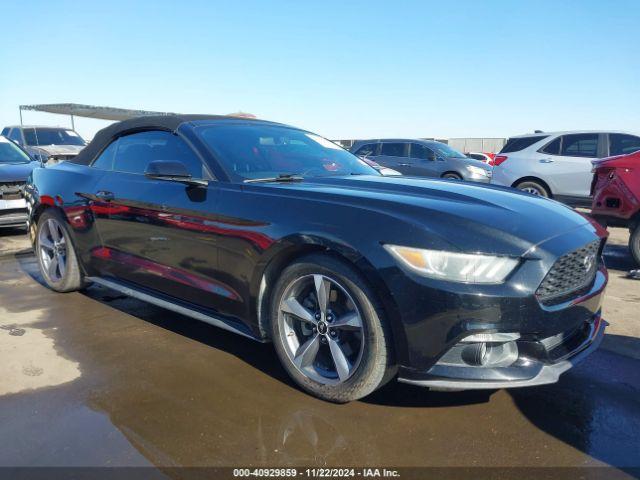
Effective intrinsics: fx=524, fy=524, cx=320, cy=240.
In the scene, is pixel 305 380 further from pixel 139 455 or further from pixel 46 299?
pixel 46 299

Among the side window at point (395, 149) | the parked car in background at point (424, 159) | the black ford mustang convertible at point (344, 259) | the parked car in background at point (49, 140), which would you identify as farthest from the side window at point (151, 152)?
the parked car in background at point (49, 140)

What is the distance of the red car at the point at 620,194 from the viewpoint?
588cm

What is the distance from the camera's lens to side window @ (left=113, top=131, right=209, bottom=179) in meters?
3.42

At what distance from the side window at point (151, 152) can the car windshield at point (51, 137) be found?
39.6ft

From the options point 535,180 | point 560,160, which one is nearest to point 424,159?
point 535,180

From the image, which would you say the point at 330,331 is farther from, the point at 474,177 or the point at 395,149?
the point at 395,149

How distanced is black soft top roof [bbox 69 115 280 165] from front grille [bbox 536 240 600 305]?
2.46m

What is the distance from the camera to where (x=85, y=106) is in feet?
89.7

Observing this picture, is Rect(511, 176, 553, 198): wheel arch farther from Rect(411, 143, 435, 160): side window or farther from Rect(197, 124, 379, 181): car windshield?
Rect(197, 124, 379, 181): car windshield

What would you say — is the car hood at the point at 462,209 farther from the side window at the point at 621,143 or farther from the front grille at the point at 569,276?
the side window at the point at 621,143

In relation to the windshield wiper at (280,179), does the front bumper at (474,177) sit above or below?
below

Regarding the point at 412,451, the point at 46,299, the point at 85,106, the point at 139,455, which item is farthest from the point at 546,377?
the point at 85,106

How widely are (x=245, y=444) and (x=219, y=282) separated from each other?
3.42 feet

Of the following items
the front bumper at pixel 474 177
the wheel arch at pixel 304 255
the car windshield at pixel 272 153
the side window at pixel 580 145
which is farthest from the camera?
the front bumper at pixel 474 177
